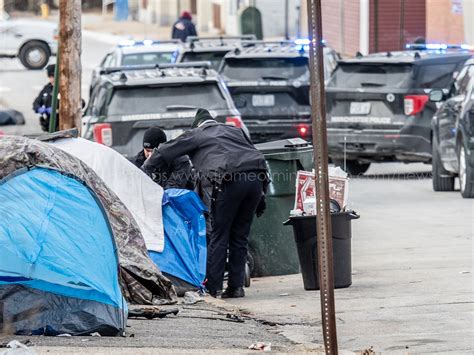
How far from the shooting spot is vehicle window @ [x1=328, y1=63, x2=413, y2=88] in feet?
70.2

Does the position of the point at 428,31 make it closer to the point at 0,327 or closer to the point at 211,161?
the point at 211,161

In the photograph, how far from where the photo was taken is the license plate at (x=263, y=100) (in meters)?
21.5

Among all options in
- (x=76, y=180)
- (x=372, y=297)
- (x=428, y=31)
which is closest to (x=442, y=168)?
(x=372, y=297)

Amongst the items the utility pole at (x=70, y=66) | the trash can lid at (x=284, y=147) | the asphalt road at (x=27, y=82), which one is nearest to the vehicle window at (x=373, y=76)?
the utility pole at (x=70, y=66)

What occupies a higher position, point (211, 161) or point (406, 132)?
point (211, 161)

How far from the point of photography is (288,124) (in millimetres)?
21219

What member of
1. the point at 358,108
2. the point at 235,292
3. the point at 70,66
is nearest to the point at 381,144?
the point at 358,108

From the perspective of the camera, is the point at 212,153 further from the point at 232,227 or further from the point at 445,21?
the point at 445,21

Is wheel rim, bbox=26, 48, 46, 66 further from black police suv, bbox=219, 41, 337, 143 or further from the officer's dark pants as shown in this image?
the officer's dark pants

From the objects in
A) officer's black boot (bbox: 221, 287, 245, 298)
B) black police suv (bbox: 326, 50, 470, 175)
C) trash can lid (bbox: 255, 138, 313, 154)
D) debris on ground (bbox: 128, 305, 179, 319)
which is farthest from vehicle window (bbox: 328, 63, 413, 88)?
debris on ground (bbox: 128, 305, 179, 319)

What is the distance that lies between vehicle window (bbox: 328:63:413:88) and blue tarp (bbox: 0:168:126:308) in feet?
41.0

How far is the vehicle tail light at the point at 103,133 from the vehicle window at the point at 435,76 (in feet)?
22.4

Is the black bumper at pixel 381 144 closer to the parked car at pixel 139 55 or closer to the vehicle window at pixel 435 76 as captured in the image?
the vehicle window at pixel 435 76

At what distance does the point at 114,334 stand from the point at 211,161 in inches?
119
